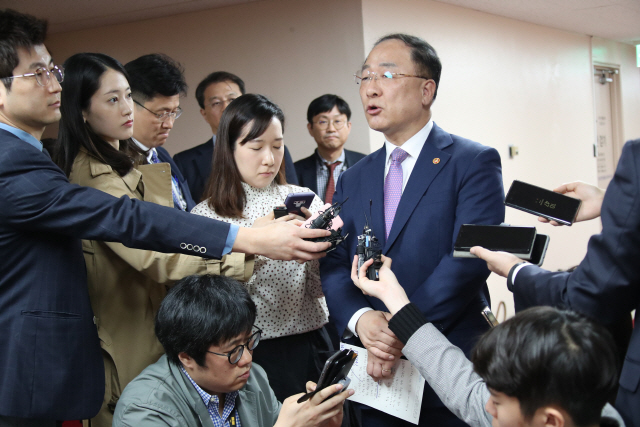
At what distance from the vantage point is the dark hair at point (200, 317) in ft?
5.31

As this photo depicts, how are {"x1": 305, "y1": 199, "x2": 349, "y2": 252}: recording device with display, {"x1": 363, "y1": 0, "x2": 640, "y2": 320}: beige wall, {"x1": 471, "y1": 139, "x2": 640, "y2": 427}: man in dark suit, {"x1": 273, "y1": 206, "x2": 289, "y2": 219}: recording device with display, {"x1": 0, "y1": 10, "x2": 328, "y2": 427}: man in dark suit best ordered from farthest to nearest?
{"x1": 363, "y1": 0, "x2": 640, "y2": 320}: beige wall < {"x1": 273, "y1": 206, "x2": 289, "y2": 219}: recording device with display < {"x1": 305, "y1": 199, "x2": 349, "y2": 252}: recording device with display < {"x1": 0, "y1": 10, "x2": 328, "y2": 427}: man in dark suit < {"x1": 471, "y1": 139, "x2": 640, "y2": 427}: man in dark suit

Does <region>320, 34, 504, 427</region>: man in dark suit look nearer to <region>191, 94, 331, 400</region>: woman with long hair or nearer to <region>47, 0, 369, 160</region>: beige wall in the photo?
<region>191, 94, 331, 400</region>: woman with long hair

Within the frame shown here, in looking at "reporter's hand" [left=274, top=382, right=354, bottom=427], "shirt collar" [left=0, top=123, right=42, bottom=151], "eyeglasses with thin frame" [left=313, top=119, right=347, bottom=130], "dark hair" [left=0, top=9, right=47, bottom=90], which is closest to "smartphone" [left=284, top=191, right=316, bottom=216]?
"reporter's hand" [left=274, top=382, right=354, bottom=427]

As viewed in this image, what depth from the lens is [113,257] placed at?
194cm

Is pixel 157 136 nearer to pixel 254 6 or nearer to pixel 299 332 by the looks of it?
pixel 299 332

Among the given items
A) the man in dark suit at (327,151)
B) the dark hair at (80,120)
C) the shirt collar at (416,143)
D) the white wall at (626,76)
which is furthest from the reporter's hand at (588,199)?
the white wall at (626,76)

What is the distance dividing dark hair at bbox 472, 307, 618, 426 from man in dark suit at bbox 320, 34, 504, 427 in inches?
24.7

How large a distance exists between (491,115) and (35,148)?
4.89 meters

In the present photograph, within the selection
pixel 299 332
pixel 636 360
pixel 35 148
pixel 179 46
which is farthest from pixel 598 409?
pixel 179 46

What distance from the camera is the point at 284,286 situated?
221cm

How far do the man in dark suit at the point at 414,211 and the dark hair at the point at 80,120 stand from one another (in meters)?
0.85

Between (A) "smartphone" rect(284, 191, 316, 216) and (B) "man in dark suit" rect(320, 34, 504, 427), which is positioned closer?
(B) "man in dark suit" rect(320, 34, 504, 427)

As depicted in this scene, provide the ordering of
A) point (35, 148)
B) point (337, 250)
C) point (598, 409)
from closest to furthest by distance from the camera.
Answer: point (598, 409), point (35, 148), point (337, 250)

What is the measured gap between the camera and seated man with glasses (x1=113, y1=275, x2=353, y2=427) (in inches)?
60.2
